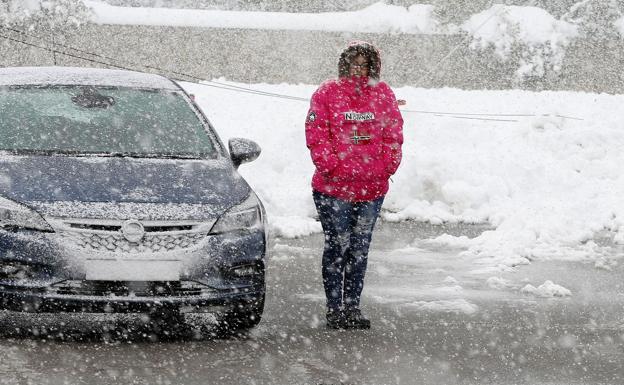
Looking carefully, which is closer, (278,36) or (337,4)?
(278,36)

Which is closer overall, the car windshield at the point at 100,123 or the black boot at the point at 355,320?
the black boot at the point at 355,320

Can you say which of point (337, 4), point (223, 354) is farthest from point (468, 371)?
point (337, 4)

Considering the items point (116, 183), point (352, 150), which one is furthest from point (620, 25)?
point (116, 183)

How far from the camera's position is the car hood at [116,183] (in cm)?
630

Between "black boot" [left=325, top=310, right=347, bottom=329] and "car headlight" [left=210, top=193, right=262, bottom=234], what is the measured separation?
2.55ft

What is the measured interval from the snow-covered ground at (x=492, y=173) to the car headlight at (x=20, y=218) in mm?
4591

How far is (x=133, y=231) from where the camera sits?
6.19 meters

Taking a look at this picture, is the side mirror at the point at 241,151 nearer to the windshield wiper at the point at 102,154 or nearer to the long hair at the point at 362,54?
the windshield wiper at the point at 102,154

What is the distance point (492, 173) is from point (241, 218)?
8313 millimetres

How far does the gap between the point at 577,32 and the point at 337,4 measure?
6.98 meters

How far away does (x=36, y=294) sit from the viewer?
620cm

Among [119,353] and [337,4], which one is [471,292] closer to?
[119,353]

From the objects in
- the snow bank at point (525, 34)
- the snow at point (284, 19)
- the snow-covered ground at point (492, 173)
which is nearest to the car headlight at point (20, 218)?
the snow-covered ground at point (492, 173)

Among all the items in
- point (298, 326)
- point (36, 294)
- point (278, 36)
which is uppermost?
point (36, 294)
